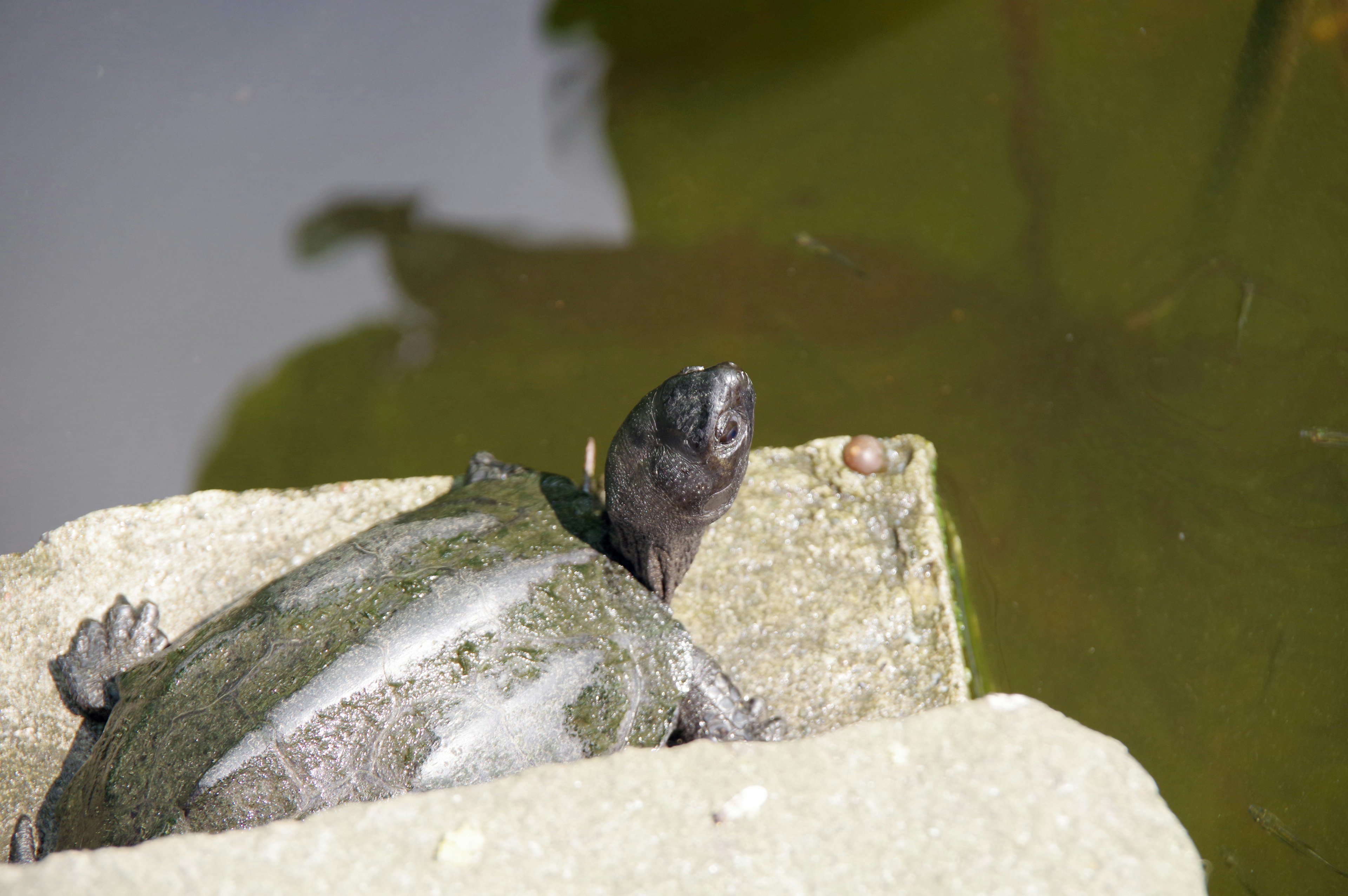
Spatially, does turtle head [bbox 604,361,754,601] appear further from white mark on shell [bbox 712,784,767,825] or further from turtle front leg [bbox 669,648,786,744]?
white mark on shell [bbox 712,784,767,825]

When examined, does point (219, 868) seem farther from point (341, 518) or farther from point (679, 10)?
point (679, 10)

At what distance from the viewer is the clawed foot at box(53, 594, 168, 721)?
7.50 ft

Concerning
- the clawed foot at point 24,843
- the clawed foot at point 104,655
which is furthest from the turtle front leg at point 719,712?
the clawed foot at point 24,843

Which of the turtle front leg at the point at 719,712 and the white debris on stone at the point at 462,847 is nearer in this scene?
the white debris on stone at the point at 462,847

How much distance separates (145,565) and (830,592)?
2.18m

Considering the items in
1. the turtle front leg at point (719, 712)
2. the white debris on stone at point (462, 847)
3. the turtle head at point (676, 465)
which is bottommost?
the turtle front leg at point (719, 712)

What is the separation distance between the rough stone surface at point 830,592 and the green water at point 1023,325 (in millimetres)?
384

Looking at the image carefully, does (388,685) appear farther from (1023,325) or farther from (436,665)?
(1023,325)

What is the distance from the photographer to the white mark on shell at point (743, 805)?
1.14 meters

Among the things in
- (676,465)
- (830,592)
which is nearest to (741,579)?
(830,592)

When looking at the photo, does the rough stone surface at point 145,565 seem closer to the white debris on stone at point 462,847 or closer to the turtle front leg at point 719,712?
the turtle front leg at point 719,712

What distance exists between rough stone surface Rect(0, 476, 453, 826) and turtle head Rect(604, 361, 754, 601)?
0.88 meters

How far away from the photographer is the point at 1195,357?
9.92 ft

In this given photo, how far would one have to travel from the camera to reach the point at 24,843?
6.89ft
